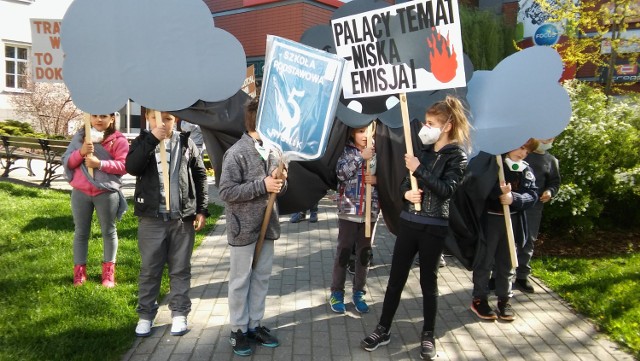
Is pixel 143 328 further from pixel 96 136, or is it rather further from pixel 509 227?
pixel 509 227

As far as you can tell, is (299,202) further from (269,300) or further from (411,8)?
(411,8)

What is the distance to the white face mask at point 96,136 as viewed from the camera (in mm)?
4555

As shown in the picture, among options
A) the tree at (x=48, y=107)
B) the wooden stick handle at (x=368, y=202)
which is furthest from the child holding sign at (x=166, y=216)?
the tree at (x=48, y=107)

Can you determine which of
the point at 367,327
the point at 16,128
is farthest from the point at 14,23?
the point at 367,327

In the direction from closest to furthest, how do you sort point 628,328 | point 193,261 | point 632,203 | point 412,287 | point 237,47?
point 237,47, point 628,328, point 412,287, point 193,261, point 632,203

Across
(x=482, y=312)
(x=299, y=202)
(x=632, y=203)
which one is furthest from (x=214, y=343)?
(x=632, y=203)

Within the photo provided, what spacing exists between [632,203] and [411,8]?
236 inches

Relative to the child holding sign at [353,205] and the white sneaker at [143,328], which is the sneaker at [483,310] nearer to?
the child holding sign at [353,205]

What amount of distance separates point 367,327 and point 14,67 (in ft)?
69.9

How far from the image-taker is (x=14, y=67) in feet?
65.8

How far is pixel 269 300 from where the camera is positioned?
480cm

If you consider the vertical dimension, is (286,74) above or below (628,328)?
above

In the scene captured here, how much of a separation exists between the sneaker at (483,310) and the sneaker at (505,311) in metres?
0.06

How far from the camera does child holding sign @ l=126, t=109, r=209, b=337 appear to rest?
12.5 feet
